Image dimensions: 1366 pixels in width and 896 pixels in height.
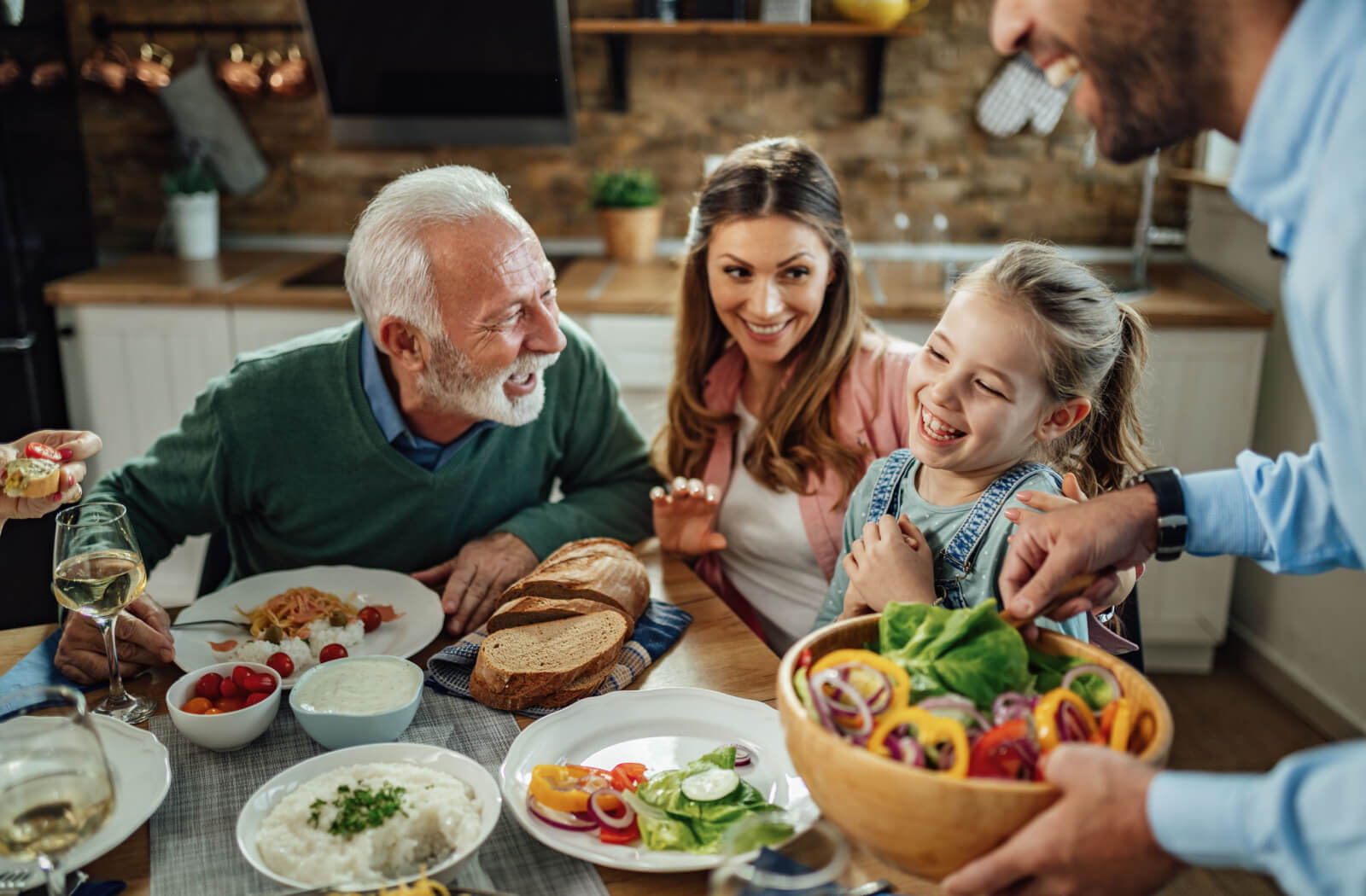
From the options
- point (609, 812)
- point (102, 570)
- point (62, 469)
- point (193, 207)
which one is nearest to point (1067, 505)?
point (609, 812)

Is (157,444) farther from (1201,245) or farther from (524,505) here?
(1201,245)

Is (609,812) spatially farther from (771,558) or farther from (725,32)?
(725,32)

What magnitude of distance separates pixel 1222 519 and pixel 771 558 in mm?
936

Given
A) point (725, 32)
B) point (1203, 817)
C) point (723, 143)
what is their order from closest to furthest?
point (1203, 817) < point (725, 32) < point (723, 143)

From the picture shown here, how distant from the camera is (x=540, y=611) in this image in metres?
1.41

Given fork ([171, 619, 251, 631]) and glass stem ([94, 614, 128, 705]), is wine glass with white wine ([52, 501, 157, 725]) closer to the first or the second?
glass stem ([94, 614, 128, 705])

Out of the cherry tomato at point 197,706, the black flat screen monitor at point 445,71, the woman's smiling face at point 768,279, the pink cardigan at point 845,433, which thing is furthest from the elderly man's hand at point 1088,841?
the black flat screen monitor at point 445,71

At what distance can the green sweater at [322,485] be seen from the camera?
69.3 inches

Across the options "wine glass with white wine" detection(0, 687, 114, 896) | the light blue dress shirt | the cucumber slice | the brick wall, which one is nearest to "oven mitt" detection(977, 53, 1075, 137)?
the brick wall

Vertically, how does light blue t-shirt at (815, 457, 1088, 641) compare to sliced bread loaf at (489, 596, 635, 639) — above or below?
above

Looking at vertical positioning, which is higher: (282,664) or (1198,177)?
(1198,177)

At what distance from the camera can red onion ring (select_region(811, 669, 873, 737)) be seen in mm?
878

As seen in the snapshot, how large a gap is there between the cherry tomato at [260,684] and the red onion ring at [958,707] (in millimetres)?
759

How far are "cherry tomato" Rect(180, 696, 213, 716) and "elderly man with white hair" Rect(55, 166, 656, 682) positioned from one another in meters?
0.44
